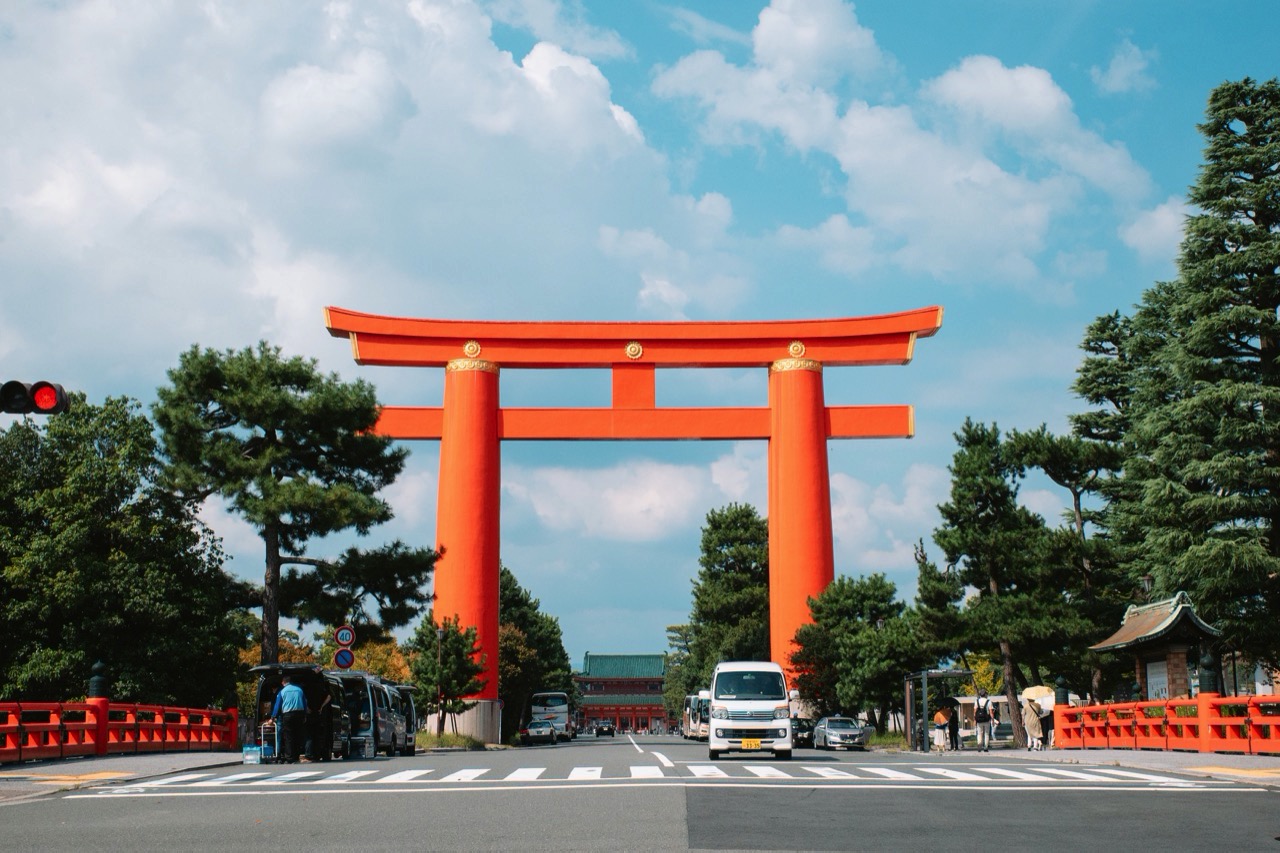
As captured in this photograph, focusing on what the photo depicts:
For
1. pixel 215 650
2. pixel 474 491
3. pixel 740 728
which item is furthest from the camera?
pixel 474 491

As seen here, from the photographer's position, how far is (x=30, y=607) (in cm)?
3272

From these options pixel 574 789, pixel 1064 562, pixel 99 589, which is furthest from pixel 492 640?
pixel 574 789

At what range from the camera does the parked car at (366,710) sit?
86.2 feet

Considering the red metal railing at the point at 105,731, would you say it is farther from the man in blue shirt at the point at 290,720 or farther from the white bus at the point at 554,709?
the white bus at the point at 554,709

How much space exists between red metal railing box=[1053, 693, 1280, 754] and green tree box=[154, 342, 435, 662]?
1851cm

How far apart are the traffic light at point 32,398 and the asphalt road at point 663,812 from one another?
154 inches

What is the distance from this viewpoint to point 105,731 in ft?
76.6

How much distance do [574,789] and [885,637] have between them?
101 ft

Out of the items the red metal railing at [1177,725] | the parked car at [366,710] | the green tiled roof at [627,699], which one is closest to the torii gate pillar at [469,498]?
the parked car at [366,710]

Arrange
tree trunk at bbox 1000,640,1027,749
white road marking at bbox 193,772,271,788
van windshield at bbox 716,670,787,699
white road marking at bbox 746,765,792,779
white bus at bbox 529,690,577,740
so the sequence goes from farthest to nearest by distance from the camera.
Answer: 1. white bus at bbox 529,690,577,740
2. tree trunk at bbox 1000,640,1027,749
3. van windshield at bbox 716,670,787,699
4. white road marking at bbox 746,765,792,779
5. white road marking at bbox 193,772,271,788

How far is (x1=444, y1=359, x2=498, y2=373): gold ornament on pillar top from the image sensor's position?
48781 mm

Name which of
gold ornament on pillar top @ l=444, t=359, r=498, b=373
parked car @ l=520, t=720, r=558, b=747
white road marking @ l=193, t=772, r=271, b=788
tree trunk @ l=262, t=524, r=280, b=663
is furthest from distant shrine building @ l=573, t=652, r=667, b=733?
white road marking @ l=193, t=772, r=271, b=788

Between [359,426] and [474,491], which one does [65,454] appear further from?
[474,491]

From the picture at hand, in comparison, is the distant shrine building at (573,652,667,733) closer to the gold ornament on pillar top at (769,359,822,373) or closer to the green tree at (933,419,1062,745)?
the gold ornament on pillar top at (769,359,822,373)
